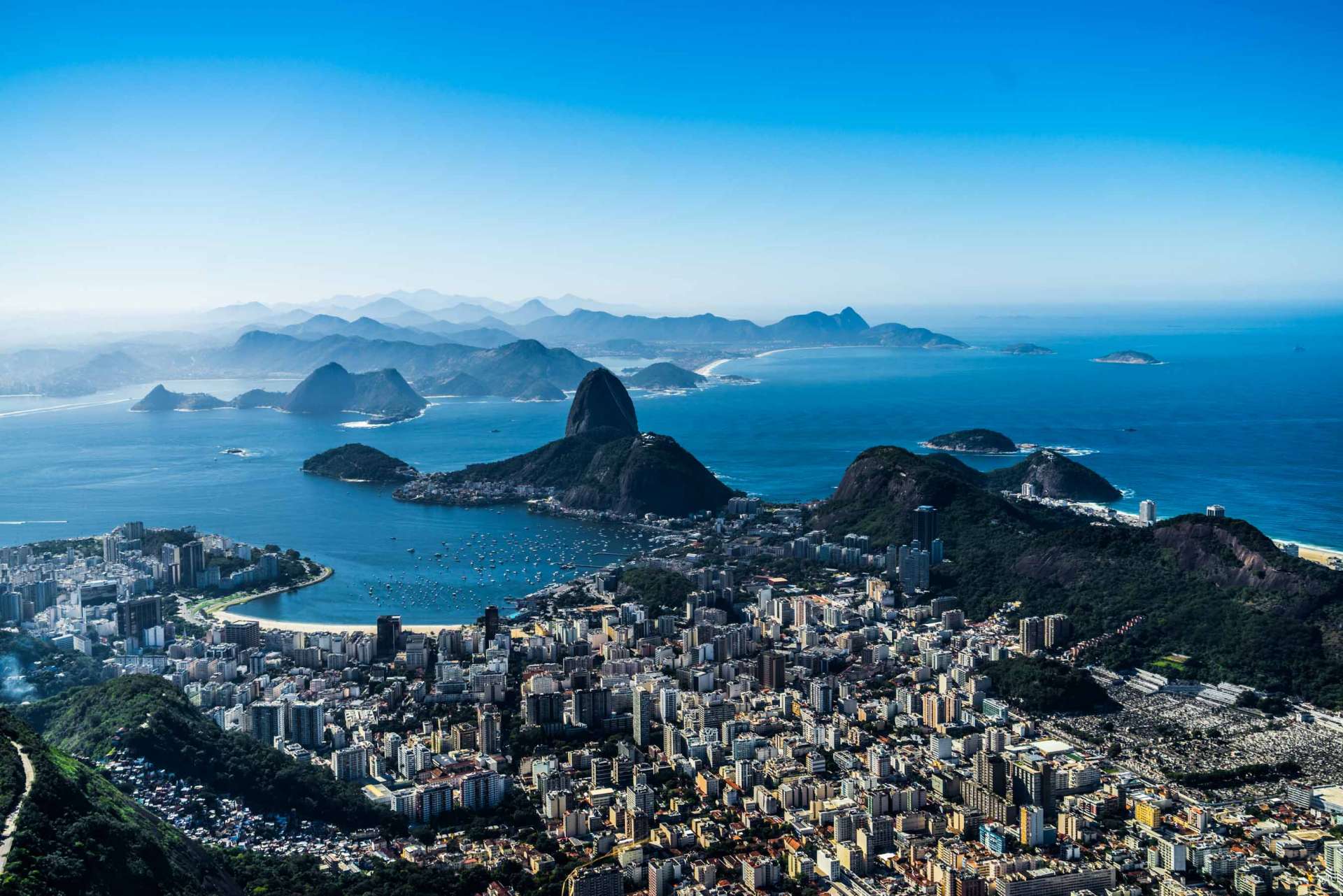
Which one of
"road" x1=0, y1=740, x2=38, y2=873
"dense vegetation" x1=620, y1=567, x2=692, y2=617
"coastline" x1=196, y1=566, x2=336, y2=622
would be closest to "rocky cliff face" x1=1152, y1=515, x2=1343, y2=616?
A: "dense vegetation" x1=620, y1=567, x2=692, y2=617

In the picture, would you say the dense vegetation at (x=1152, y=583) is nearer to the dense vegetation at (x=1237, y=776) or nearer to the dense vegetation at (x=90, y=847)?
the dense vegetation at (x=1237, y=776)

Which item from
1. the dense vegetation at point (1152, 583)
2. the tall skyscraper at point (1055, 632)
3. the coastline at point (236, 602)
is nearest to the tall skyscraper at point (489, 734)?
the coastline at point (236, 602)

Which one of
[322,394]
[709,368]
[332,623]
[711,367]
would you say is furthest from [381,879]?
[711,367]

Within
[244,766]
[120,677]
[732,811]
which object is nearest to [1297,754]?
[732,811]

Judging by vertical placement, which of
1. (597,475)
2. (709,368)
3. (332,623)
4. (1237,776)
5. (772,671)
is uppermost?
(709,368)

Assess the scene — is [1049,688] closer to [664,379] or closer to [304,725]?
[304,725]

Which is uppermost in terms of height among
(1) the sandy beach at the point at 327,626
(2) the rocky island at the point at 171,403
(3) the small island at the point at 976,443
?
(2) the rocky island at the point at 171,403
